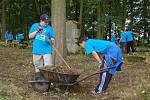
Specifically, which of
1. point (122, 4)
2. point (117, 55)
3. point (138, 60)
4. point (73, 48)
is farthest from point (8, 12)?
point (117, 55)

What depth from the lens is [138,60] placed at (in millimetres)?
18250

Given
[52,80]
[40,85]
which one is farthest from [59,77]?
[40,85]

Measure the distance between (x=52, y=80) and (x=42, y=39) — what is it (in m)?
1.29

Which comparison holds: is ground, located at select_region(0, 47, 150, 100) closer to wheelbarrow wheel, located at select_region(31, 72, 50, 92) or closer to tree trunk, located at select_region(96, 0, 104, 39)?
wheelbarrow wheel, located at select_region(31, 72, 50, 92)

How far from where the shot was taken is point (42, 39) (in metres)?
10.1

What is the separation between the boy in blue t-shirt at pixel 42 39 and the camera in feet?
33.1

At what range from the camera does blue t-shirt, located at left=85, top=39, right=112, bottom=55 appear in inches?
369

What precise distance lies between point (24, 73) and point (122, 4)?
27.1 meters

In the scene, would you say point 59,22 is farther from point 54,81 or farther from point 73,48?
point 73,48

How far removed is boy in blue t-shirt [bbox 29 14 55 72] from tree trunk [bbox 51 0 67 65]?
2.19 m

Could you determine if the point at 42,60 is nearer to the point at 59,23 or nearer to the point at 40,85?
the point at 40,85

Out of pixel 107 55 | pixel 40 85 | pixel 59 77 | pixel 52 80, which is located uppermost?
pixel 107 55

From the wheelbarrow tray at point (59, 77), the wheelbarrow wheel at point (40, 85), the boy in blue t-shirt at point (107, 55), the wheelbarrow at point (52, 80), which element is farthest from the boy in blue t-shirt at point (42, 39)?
the boy in blue t-shirt at point (107, 55)

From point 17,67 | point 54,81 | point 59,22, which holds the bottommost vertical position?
point 17,67
